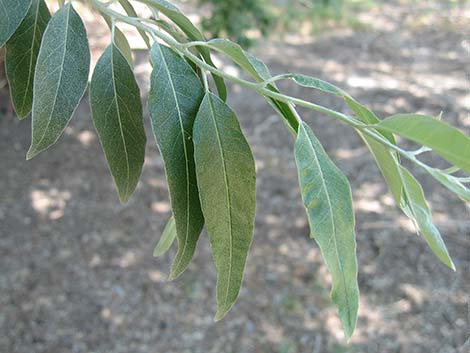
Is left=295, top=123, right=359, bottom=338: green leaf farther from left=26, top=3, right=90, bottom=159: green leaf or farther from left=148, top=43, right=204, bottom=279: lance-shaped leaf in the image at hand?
left=26, top=3, right=90, bottom=159: green leaf

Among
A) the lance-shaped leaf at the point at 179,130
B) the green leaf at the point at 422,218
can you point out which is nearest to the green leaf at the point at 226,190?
the lance-shaped leaf at the point at 179,130

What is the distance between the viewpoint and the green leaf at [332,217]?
0.46m

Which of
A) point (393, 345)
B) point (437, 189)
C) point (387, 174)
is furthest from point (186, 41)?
point (437, 189)

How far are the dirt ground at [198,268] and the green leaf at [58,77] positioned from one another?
183 cm

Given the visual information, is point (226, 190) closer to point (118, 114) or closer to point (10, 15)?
point (118, 114)

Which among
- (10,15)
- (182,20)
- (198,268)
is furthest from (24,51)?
(198,268)

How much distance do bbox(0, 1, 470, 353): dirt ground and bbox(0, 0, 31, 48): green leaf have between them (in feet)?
6.04

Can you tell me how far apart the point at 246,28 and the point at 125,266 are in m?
1.28

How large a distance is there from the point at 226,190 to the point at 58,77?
0.19m

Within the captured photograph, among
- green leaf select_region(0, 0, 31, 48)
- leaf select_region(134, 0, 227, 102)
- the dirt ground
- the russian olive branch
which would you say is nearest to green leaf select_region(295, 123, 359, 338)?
the russian olive branch

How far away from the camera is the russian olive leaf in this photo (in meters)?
0.49

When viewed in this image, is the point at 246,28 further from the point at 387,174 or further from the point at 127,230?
the point at 387,174

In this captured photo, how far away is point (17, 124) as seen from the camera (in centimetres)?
335

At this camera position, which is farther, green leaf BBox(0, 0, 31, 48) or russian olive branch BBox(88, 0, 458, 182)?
green leaf BBox(0, 0, 31, 48)
